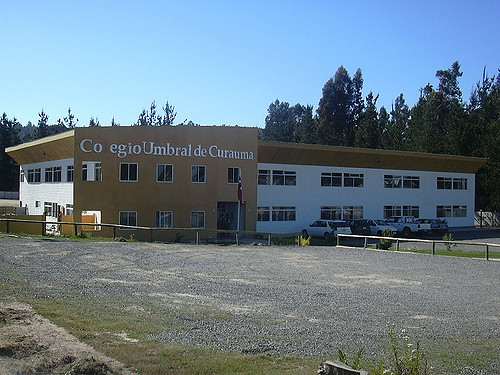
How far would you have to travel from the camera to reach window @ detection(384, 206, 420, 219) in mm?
53875

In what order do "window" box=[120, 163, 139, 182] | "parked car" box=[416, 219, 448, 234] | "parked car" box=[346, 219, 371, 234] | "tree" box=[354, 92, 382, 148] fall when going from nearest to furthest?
"window" box=[120, 163, 139, 182] → "parked car" box=[346, 219, 371, 234] → "parked car" box=[416, 219, 448, 234] → "tree" box=[354, 92, 382, 148]

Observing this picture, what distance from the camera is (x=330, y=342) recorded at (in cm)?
859

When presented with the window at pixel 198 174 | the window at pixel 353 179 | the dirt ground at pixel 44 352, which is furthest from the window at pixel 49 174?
the dirt ground at pixel 44 352

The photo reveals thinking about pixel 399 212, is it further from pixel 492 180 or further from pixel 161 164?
pixel 161 164

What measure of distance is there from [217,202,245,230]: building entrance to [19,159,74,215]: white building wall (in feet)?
37.3

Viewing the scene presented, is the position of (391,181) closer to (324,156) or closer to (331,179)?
(331,179)

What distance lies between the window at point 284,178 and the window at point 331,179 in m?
3.19

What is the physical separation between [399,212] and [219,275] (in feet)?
135

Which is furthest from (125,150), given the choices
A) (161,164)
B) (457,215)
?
(457,215)

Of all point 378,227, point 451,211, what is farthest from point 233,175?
point 451,211

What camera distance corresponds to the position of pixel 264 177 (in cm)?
4559

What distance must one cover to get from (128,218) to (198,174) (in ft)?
20.4

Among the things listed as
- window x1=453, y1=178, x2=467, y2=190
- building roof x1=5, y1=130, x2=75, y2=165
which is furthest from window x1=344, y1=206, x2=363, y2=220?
building roof x1=5, y1=130, x2=75, y2=165

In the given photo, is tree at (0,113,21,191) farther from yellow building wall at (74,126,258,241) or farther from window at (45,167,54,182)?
yellow building wall at (74,126,258,241)
